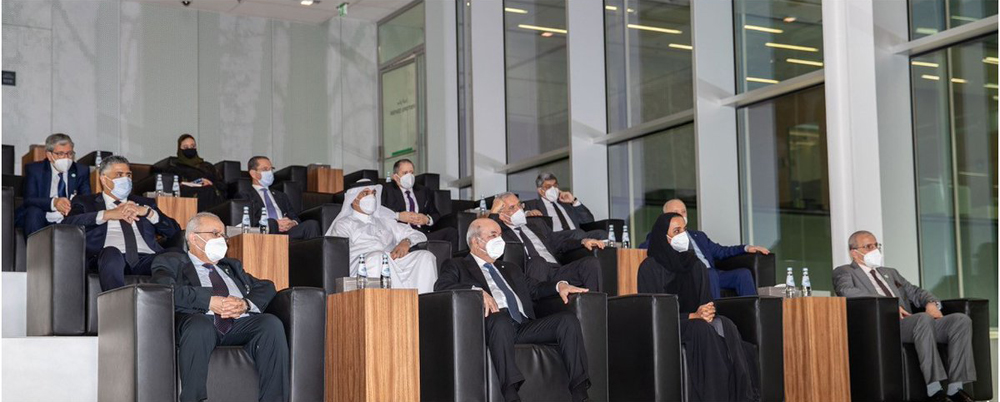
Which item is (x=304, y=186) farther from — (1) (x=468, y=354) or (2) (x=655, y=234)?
(1) (x=468, y=354)

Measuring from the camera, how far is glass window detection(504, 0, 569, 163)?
11156 millimetres

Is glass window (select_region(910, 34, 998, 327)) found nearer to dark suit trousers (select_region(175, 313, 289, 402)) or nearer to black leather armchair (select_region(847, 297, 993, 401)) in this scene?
black leather armchair (select_region(847, 297, 993, 401))

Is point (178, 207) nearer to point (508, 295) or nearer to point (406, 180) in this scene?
point (406, 180)

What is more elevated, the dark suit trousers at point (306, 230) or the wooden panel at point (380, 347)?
the dark suit trousers at point (306, 230)

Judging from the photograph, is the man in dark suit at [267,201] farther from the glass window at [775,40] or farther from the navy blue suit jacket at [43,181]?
the glass window at [775,40]

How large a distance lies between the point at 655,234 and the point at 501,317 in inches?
62.0

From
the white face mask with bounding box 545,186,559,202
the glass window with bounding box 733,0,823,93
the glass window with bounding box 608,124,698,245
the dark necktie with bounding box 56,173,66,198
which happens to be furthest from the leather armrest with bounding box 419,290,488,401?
the glass window with bounding box 608,124,698,245

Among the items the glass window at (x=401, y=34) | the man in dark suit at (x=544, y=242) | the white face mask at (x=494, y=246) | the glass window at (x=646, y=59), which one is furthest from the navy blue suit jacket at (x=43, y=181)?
the glass window at (x=401, y=34)

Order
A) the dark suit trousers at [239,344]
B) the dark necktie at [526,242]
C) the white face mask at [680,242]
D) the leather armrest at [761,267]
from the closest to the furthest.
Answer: the dark suit trousers at [239,344]
the white face mask at [680,242]
the dark necktie at [526,242]
the leather armrest at [761,267]

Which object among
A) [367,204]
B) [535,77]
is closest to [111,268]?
[367,204]

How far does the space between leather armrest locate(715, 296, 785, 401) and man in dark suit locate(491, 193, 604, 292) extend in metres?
0.84

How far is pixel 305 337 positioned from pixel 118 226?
1639 mm

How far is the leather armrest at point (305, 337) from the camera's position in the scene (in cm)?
474

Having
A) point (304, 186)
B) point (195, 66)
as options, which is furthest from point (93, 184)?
point (195, 66)
